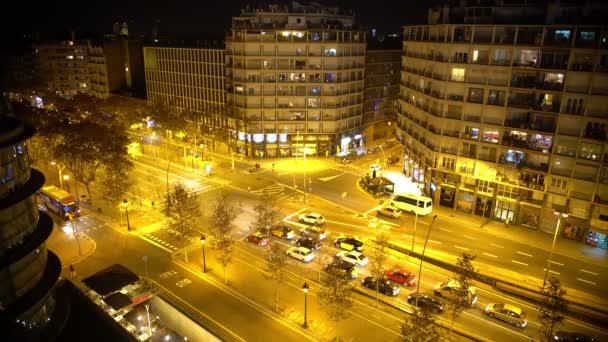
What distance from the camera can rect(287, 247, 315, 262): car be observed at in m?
51.5

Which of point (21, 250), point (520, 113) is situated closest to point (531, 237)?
point (520, 113)

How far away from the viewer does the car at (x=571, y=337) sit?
37531 mm

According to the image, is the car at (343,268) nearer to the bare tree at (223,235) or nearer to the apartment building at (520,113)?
the bare tree at (223,235)

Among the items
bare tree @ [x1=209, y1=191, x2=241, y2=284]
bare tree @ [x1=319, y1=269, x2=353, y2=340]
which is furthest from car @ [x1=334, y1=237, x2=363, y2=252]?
bare tree @ [x1=319, y1=269, x2=353, y2=340]

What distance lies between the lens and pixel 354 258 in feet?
168

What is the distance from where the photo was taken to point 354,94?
327 ft

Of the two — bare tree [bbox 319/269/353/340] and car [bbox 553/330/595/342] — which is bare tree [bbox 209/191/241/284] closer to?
bare tree [bbox 319/269/353/340]

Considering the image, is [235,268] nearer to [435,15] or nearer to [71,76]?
[435,15]

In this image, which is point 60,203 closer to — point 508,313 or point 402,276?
point 402,276

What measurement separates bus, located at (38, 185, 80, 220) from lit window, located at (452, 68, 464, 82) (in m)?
58.8

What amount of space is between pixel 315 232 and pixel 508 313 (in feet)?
82.7

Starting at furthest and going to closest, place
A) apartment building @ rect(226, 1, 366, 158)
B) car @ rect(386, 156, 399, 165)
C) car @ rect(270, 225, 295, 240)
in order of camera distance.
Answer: car @ rect(386, 156, 399, 165) < apartment building @ rect(226, 1, 366, 158) < car @ rect(270, 225, 295, 240)

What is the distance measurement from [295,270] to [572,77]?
138ft

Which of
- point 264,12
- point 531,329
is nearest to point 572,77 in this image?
point 531,329
